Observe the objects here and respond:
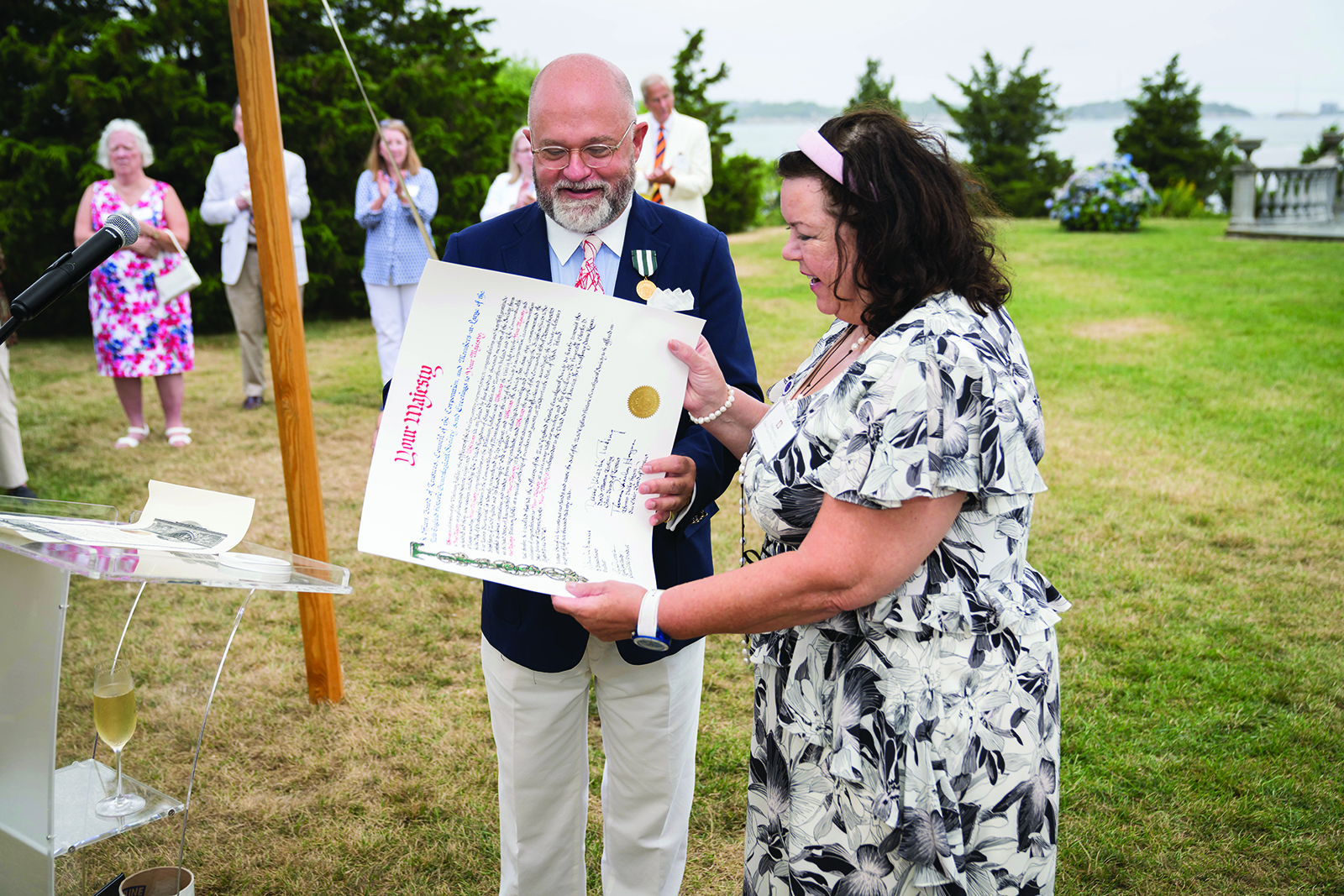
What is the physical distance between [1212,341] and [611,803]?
8.85 meters

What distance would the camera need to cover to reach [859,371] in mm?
1347

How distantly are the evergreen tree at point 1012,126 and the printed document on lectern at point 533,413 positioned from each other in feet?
81.6

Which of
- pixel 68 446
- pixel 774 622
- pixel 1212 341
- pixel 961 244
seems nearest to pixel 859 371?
pixel 961 244

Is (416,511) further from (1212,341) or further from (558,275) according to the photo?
(1212,341)

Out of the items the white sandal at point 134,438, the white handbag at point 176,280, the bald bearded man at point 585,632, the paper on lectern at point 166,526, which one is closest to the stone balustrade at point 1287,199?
the white handbag at point 176,280

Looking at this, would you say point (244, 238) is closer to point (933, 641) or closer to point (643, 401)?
point (643, 401)

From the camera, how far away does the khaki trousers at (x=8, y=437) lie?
16.4ft

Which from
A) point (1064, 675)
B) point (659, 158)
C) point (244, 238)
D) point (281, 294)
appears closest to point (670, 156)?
point (659, 158)

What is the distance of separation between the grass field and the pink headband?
44 cm

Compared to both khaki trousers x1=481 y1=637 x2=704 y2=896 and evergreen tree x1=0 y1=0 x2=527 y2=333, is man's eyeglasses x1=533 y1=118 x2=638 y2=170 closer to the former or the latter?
khaki trousers x1=481 y1=637 x2=704 y2=896

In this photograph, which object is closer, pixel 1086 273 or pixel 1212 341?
pixel 1212 341

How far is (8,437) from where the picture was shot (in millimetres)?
5027

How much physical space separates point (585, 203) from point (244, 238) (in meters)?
6.63

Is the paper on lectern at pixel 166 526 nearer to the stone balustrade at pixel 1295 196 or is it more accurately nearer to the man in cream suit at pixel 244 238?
the man in cream suit at pixel 244 238
